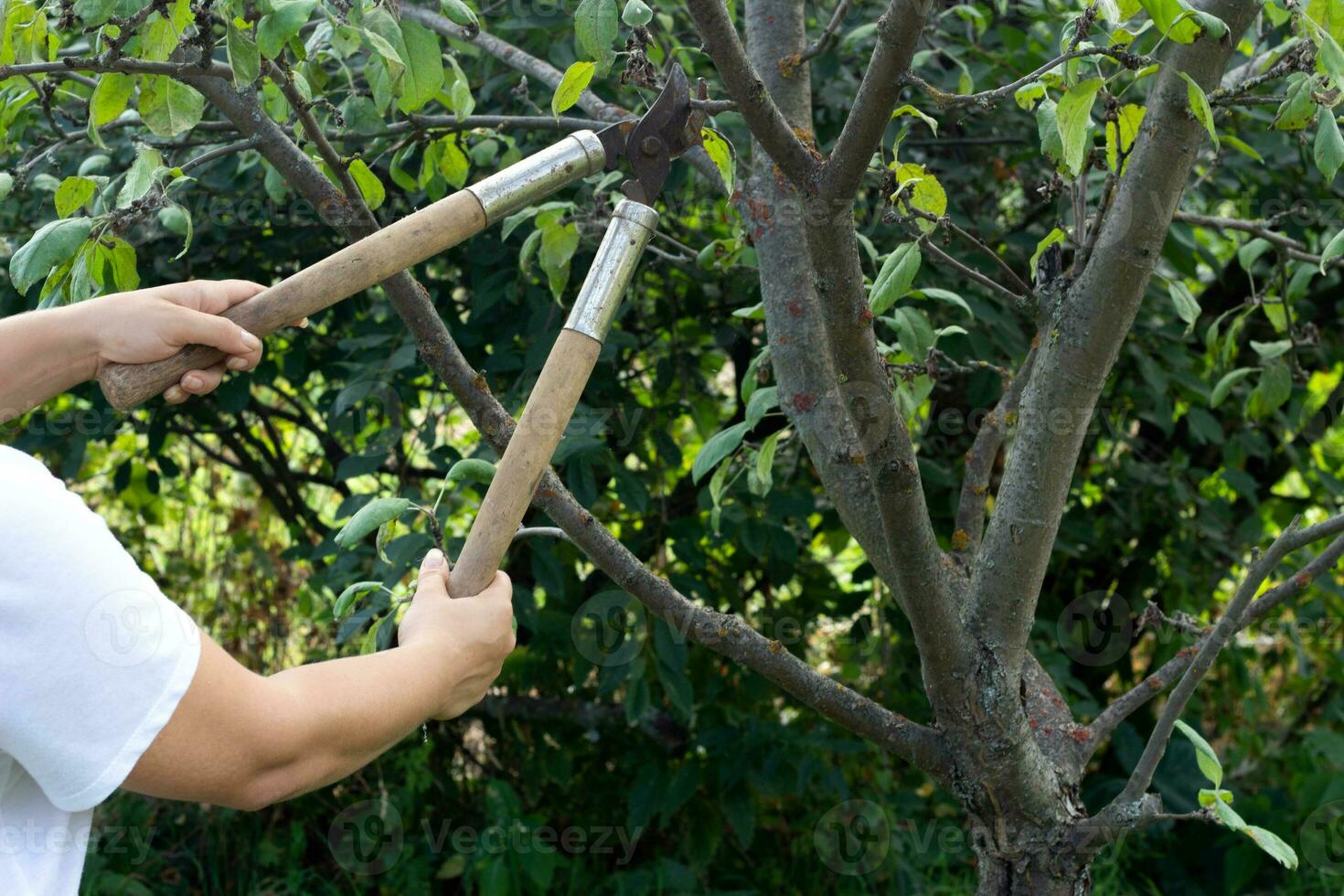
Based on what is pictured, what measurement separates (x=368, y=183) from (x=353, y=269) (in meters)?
0.55

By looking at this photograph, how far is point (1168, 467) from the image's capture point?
10.9ft

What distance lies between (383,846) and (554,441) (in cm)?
248

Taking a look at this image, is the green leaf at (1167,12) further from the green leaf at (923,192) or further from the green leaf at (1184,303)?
the green leaf at (1184,303)

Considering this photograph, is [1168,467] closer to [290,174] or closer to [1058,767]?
[1058,767]

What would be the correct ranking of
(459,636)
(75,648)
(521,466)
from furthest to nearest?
1. (521,466)
2. (459,636)
3. (75,648)

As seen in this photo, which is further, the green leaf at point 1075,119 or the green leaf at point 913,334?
the green leaf at point 913,334

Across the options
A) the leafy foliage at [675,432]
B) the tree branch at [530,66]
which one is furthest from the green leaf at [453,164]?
the tree branch at [530,66]

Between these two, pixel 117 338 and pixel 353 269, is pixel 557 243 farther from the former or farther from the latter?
pixel 117 338

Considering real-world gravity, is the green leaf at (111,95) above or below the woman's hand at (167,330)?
above

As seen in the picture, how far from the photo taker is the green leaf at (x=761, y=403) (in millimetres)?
1868

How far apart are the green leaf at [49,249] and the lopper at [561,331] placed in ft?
1.19

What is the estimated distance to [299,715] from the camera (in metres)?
0.93

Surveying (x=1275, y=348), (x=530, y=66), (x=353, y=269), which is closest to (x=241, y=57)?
(x=353, y=269)

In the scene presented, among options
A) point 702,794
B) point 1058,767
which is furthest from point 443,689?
point 702,794
